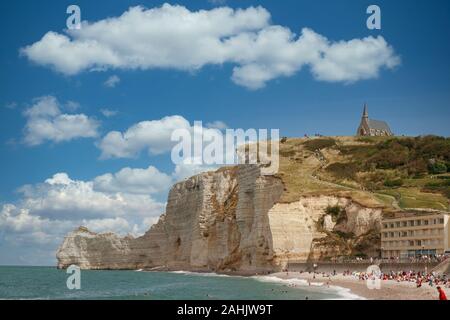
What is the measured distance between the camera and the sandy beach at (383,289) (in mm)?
33356

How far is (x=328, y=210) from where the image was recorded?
69.2 m

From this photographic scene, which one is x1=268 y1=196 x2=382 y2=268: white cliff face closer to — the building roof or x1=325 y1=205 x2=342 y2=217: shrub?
x1=325 y1=205 x2=342 y2=217: shrub

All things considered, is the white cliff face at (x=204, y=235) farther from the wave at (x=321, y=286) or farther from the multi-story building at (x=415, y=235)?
the multi-story building at (x=415, y=235)

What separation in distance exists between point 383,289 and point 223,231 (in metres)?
46.5

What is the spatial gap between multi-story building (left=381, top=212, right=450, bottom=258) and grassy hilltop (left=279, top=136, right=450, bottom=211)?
5.44 m

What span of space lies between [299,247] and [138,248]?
53.3 metres

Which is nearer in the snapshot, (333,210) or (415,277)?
(415,277)

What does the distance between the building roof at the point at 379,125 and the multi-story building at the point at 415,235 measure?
79.6m

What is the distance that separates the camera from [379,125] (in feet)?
458

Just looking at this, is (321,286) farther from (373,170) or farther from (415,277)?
(373,170)

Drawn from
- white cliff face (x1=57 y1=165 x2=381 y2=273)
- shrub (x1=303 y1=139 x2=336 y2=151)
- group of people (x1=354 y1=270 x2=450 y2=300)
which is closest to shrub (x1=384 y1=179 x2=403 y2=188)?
white cliff face (x1=57 y1=165 x2=381 y2=273)

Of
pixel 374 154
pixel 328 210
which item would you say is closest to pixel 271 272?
pixel 328 210

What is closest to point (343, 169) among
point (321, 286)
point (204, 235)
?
point (204, 235)
